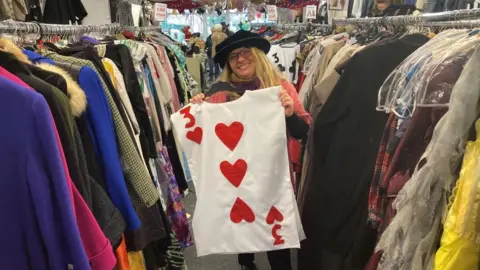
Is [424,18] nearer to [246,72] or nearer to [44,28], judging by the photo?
[246,72]

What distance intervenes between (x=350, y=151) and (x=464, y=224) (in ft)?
2.58

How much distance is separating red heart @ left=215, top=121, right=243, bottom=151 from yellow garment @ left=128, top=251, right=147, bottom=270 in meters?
0.55

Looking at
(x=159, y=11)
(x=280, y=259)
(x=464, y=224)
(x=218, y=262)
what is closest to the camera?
(x=464, y=224)

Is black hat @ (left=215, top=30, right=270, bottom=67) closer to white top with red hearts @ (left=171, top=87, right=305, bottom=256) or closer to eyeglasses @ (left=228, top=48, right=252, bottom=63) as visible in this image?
eyeglasses @ (left=228, top=48, right=252, bottom=63)

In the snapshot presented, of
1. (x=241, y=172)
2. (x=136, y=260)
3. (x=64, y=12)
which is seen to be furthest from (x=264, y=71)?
(x=64, y=12)

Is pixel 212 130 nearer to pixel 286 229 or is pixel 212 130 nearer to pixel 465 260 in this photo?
pixel 286 229

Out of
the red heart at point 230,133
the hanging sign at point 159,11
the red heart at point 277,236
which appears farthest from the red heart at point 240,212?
the hanging sign at point 159,11

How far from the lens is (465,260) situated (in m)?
0.86

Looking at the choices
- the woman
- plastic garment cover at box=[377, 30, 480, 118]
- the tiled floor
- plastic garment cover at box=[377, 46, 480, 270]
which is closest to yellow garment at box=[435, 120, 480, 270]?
plastic garment cover at box=[377, 46, 480, 270]

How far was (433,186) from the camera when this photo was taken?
0.97 metres

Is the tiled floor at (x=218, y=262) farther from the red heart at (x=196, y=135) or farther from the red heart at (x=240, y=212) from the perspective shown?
the red heart at (x=196, y=135)

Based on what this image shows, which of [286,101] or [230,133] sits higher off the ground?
[286,101]

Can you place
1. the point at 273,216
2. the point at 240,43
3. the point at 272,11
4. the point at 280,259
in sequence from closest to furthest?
the point at 273,216 < the point at 240,43 < the point at 280,259 < the point at 272,11

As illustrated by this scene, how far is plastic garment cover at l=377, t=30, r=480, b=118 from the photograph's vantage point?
42.6 inches
